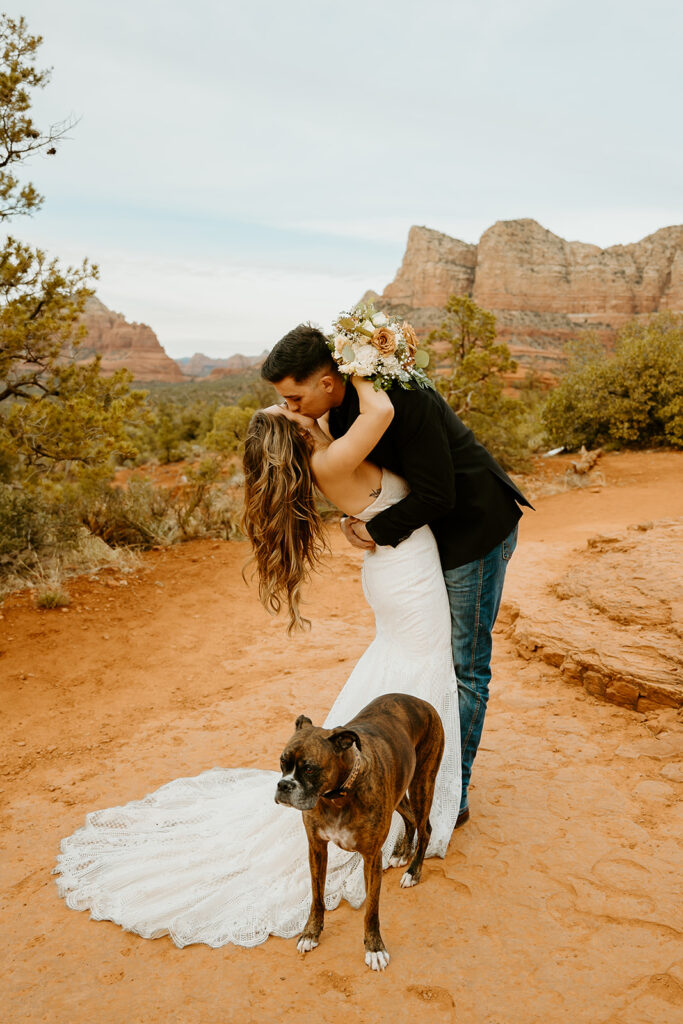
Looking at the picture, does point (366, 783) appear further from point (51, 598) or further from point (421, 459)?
point (51, 598)

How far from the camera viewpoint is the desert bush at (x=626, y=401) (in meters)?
15.0

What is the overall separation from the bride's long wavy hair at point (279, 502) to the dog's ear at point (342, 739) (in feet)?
2.92

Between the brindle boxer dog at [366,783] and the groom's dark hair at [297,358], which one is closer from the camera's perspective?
the brindle boxer dog at [366,783]

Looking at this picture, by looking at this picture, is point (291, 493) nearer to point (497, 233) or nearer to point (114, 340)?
point (497, 233)

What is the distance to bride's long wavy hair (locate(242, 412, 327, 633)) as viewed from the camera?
273cm

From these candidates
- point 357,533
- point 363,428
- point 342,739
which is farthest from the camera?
point 357,533

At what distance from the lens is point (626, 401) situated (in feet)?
50.1

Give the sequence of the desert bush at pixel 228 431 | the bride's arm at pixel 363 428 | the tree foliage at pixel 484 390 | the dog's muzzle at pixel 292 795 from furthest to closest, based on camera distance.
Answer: the desert bush at pixel 228 431
the tree foliage at pixel 484 390
the bride's arm at pixel 363 428
the dog's muzzle at pixel 292 795

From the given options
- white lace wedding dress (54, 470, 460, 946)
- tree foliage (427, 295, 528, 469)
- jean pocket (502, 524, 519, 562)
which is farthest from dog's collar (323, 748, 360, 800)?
tree foliage (427, 295, 528, 469)

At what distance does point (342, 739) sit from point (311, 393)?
1.30 m

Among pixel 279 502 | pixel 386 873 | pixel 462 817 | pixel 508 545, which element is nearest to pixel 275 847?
pixel 386 873

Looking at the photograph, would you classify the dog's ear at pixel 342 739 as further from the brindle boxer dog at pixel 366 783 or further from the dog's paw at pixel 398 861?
the dog's paw at pixel 398 861

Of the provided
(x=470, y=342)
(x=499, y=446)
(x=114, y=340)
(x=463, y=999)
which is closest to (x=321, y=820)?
(x=463, y=999)

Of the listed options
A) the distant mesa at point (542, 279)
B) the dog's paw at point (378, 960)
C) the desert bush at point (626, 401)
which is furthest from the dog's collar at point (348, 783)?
the distant mesa at point (542, 279)
